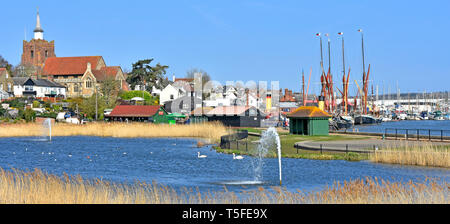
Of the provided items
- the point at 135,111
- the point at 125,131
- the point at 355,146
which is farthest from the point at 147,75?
the point at 355,146

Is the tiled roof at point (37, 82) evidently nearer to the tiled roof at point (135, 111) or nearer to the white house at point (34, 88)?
the white house at point (34, 88)

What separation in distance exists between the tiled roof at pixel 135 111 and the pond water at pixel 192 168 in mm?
50465

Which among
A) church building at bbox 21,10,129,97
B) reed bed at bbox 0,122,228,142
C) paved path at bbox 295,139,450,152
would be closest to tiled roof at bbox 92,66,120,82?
church building at bbox 21,10,129,97

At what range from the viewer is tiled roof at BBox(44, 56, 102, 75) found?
181 metres

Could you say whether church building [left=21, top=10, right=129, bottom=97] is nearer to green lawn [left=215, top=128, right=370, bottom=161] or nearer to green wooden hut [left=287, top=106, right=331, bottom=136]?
green wooden hut [left=287, top=106, right=331, bottom=136]

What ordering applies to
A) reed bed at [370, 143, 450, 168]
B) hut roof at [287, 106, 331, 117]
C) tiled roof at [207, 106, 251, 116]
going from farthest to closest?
tiled roof at [207, 106, 251, 116], hut roof at [287, 106, 331, 117], reed bed at [370, 143, 450, 168]

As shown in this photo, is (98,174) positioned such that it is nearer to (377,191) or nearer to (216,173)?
(216,173)

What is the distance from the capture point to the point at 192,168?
1743 inches

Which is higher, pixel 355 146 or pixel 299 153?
pixel 355 146

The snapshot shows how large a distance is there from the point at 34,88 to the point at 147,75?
96.8 ft

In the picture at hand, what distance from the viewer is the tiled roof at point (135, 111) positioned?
11362cm

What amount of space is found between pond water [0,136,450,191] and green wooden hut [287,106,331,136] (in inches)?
468

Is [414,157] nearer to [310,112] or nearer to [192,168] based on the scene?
[192,168]
